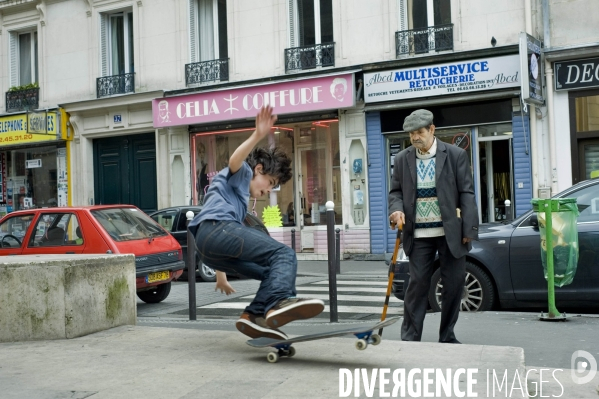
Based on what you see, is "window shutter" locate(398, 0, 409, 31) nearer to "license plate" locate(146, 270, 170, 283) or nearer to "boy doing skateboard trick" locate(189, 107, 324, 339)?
"license plate" locate(146, 270, 170, 283)

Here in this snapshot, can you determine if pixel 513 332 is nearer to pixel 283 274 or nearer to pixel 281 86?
pixel 283 274

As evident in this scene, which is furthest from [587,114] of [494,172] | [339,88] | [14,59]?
[14,59]

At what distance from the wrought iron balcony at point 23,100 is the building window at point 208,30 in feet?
19.7

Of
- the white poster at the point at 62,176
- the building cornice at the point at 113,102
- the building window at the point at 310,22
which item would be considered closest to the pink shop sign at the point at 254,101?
the building cornice at the point at 113,102

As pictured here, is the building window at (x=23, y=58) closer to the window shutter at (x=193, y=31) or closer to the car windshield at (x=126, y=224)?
the window shutter at (x=193, y=31)

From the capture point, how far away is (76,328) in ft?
21.1

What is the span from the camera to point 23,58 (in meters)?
24.9

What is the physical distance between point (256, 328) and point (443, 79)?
507 inches

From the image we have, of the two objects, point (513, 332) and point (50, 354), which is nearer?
point (50, 354)

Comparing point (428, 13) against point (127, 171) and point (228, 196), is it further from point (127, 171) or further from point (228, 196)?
point (228, 196)

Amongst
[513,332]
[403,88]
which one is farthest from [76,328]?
[403,88]

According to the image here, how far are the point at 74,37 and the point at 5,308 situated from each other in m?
18.2

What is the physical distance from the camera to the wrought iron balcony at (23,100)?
24.0 m

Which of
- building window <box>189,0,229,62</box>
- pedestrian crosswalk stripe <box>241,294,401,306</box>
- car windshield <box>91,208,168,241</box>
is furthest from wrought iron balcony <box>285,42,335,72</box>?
pedestrian crosswalk stripe <box>241,294,401,306</box>
